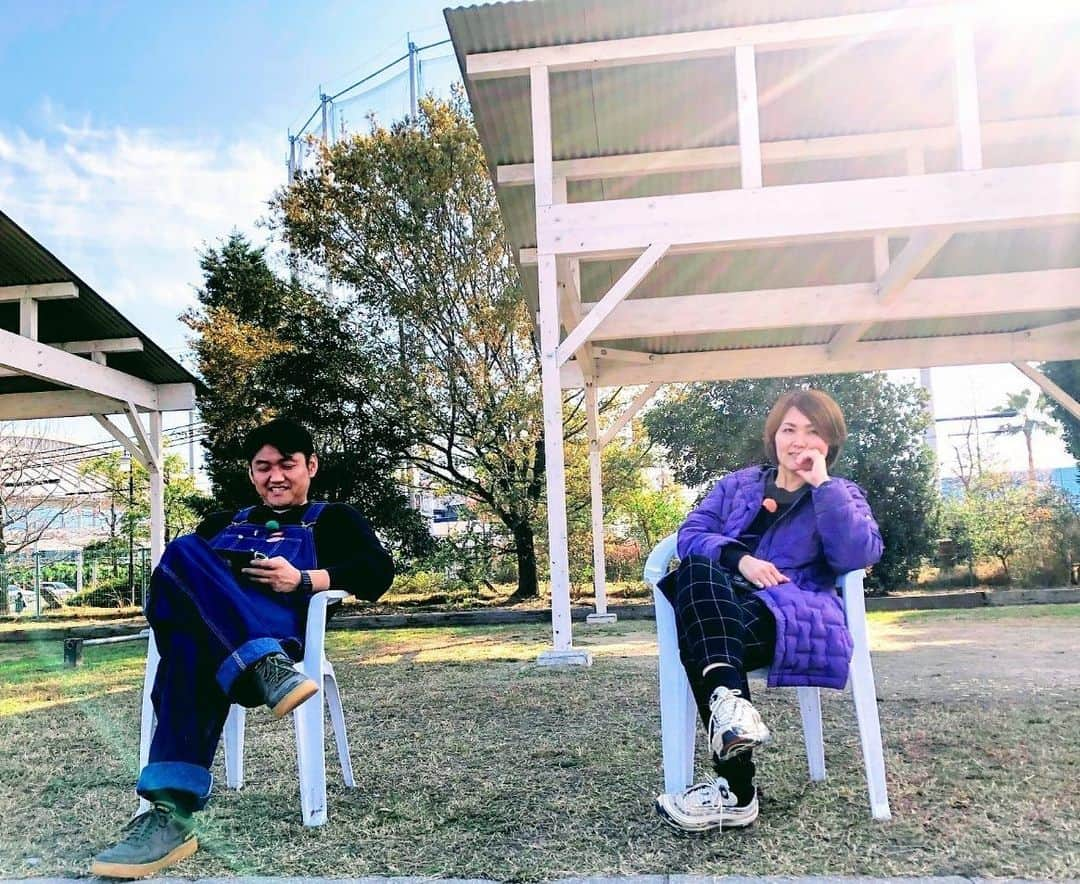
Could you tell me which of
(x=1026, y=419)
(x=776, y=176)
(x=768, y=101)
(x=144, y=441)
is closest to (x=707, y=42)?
(x=768, y=101)

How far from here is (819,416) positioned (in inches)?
86.1

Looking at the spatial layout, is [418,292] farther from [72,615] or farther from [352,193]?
[72,615]

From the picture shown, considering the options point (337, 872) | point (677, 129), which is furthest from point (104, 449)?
point (337, 872)

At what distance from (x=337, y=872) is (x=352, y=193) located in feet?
38.1

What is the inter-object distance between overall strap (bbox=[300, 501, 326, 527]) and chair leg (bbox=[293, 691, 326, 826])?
444 mm

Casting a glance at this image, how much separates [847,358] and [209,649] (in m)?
7.17

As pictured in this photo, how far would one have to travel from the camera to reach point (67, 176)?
1365 centimetres

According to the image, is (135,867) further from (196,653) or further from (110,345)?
(110,345)

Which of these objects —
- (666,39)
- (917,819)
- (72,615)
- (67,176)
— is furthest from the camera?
(67,176)

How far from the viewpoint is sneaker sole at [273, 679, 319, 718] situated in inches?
69.9

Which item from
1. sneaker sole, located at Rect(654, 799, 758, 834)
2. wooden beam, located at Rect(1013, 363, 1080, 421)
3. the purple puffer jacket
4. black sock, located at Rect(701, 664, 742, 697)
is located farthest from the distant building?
black sock, located at Rect(701, 664, 742, 697)

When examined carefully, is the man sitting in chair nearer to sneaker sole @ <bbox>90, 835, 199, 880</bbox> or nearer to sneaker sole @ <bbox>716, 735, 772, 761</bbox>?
sneaker sole @ <bbox>90, 835, 199, 880</bbox>

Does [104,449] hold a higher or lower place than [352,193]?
lower

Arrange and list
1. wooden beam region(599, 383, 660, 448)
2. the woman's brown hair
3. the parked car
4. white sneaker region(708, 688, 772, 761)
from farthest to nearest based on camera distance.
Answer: the parked car
wooden beam region(599, 383, 660, 448)
the woman's brown hair
white sneaker region(708, 688, 772, 761)
